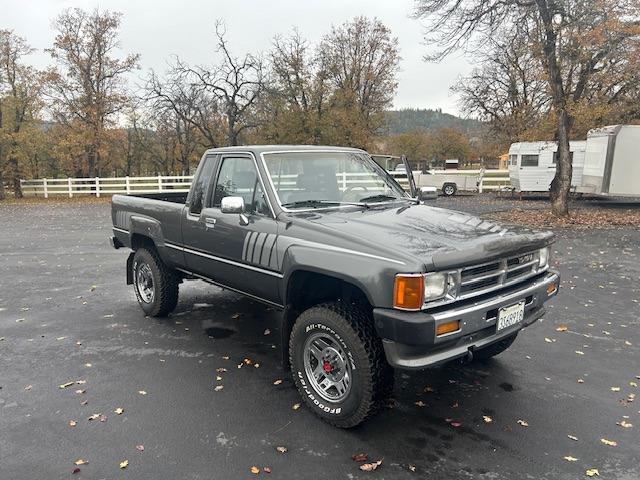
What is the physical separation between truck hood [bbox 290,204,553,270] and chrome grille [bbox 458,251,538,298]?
0.07 metres

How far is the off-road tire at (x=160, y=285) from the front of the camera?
5.55 metres

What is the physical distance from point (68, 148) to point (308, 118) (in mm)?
15593

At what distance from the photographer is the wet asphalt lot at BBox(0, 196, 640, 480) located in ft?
9.68

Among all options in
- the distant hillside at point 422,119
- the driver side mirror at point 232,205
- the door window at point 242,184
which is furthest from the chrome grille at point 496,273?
the distant hillside at point 422,119

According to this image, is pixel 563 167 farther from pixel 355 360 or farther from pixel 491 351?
pixel 355 360

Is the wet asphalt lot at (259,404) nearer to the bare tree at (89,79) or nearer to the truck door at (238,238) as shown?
the truck door at (238,238)

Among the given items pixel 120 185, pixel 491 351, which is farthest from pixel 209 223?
Answer: pixel 120 185

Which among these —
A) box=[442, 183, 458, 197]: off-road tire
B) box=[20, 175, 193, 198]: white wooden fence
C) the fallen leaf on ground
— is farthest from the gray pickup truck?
box=[442, 183, 458, 197]: off-road tire

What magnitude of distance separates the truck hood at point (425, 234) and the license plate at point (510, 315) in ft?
1.27

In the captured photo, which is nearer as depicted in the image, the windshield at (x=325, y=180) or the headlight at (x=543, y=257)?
the headlight at (x=543, y=257)

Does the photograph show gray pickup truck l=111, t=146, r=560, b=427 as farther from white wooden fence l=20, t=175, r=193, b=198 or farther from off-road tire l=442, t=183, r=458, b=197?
off-road tire l=442, t=183, r=458, b=197

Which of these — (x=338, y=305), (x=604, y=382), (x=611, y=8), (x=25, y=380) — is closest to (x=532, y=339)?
(x=604, y=382)

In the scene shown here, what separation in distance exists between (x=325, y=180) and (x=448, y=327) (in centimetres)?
199

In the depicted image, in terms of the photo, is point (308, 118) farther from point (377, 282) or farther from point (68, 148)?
point (377, 282)
